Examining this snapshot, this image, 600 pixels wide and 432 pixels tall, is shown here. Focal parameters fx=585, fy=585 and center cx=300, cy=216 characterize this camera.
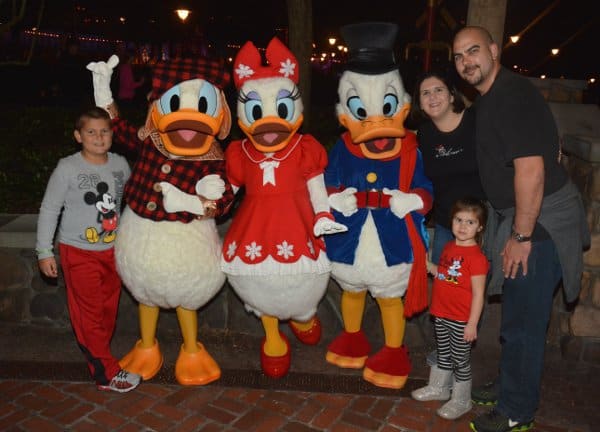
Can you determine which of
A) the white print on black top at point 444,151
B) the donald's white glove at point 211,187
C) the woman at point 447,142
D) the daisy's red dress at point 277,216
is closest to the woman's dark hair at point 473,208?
the woman at point 447,142

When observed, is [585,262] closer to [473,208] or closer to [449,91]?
[473,208]

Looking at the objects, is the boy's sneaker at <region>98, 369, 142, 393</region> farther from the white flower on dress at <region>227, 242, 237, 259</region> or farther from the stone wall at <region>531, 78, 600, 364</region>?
the stone wall at <region>531, 78, 600, 364</region>

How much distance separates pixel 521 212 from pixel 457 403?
1.33m

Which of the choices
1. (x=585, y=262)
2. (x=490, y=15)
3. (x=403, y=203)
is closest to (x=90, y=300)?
(x=403, y=203)

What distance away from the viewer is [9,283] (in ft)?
15.2

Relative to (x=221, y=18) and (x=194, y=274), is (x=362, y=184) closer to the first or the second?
(x=194, y=274)

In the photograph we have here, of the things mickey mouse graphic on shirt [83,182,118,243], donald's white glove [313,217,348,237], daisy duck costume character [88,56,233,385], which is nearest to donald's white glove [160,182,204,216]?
daisy duck costume character [88,56,233,385]

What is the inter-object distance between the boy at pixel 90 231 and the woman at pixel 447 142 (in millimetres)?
1990

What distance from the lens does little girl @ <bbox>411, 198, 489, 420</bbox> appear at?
3354 millimetres

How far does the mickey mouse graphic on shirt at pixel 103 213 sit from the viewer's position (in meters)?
3.70

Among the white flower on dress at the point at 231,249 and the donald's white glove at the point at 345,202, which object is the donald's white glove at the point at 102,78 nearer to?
the white flower on dress at the point at 231,249

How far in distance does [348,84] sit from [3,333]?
3331 mm

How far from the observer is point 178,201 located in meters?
3.53

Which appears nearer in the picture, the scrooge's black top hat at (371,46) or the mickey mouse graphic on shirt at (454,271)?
the mickey mouse graphic on shirt at (454,271)
